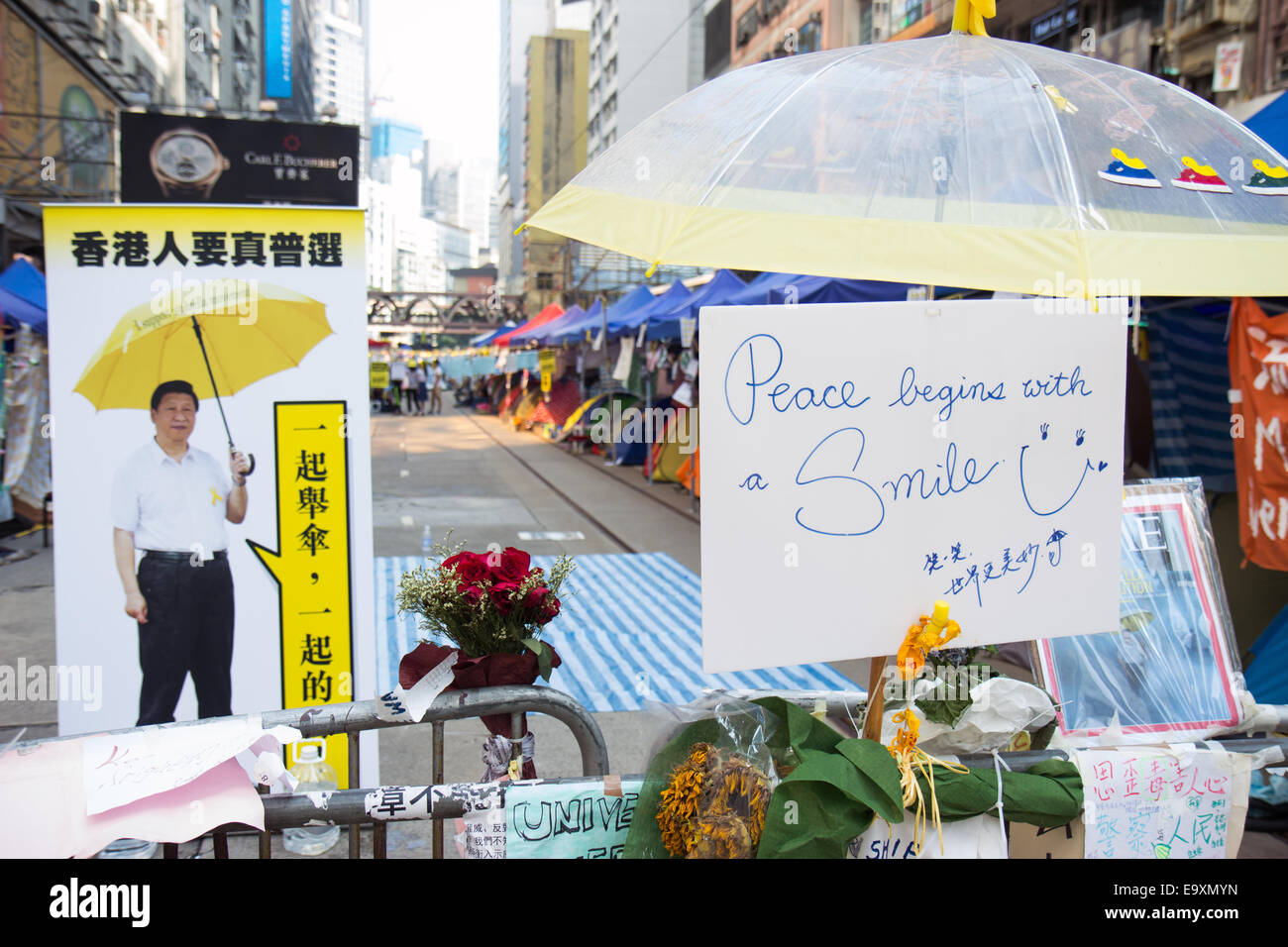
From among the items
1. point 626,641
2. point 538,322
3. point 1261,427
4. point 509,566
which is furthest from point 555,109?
point 509,566

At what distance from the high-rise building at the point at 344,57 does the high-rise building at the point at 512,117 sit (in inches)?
753

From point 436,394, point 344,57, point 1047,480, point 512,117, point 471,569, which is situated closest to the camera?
point 1047,480

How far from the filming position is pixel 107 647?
3.44 metres

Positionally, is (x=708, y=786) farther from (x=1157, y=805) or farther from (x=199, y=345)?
(x=199, y=345)

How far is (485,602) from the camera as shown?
2154mm

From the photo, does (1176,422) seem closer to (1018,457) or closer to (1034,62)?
(1034,62)

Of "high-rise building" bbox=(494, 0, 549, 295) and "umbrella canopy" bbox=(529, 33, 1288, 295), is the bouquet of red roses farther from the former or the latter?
"high-rise building" bbox=(494, 0, 549, 295)

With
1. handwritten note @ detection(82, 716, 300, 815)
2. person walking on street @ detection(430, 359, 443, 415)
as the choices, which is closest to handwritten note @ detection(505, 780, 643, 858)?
handwritten note @ detection(82, 716, 300, 815)

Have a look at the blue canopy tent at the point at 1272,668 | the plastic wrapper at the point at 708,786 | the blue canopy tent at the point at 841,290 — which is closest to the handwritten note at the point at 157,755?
the plastic wrapper at the point at 708,786

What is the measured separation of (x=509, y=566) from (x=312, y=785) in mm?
1860

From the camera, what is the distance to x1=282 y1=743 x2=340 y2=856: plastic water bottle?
138 inches

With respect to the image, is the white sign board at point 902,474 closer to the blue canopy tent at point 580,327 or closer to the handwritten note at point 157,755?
the handwritten note at point 157,755

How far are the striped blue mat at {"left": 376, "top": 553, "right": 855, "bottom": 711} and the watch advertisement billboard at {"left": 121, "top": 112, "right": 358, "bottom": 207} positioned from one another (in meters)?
2.37
